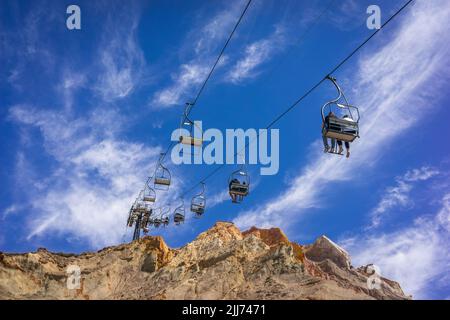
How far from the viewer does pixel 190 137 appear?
66.2 feet

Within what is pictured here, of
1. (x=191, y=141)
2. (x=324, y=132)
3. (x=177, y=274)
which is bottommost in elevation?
(x=177, y=274)

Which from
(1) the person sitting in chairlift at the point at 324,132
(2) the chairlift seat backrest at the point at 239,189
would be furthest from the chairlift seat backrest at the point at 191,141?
(1) the person sitting in chairlift at the point at 324,132

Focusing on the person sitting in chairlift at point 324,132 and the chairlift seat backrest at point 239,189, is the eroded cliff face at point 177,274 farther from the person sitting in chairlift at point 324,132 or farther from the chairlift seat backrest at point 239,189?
the person sitting in chairlift at point 324,132

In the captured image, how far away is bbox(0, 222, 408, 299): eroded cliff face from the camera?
24562 mm

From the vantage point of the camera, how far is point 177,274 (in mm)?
30938

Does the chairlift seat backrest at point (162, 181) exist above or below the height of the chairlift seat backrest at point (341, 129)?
above

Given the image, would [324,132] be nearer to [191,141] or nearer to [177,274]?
[191,141]

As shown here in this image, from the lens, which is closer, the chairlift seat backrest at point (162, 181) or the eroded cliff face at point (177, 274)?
the eroded cliff face at point (177, 274)

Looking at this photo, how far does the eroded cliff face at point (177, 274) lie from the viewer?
2456 centimetres

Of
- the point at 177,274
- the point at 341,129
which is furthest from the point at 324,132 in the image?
the point at 177,274

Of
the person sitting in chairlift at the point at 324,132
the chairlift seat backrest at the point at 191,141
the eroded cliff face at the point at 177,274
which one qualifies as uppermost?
the chairlift seat backrest at the point at 191,141

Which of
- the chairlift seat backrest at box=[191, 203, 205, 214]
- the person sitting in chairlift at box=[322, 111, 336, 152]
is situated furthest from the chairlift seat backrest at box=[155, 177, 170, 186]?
the person sitting in chairlift at box=[322, 111, 336, 152]
